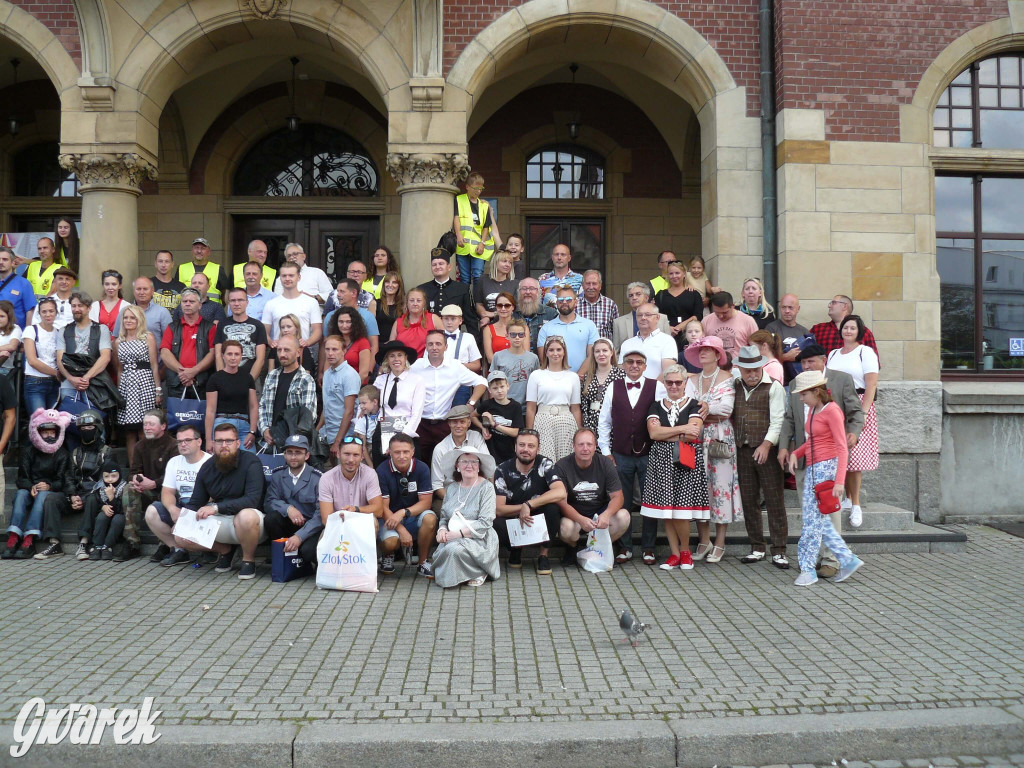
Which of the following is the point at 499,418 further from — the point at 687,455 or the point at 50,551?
the point at 50,551

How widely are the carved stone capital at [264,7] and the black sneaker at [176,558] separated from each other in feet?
22.5

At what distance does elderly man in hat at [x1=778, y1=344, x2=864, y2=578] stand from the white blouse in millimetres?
1941

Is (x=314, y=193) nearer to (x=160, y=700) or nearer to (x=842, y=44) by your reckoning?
(x=842, y=44)

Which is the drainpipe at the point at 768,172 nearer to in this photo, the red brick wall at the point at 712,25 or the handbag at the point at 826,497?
the red brick wall at the point at 712,25

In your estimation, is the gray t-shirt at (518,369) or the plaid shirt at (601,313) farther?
the plaid shirt at (601,313)

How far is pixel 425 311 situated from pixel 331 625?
4118mm

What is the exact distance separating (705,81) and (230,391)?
697 centimetres

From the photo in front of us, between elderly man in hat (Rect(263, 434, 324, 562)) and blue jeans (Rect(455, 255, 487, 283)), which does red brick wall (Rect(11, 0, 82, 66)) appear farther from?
elderly man in hat (Rect(263, 434, 324, 562))

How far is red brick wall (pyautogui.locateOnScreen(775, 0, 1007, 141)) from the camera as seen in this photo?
416 inches

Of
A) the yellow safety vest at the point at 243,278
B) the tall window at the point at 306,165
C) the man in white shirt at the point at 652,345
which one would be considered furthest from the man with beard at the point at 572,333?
the tall window at the point at 306,165

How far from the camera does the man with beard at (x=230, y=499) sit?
7.50 meters

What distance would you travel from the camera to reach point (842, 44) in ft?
34.8

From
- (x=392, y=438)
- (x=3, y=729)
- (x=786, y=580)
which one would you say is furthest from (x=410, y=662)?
(x=786, y=580)

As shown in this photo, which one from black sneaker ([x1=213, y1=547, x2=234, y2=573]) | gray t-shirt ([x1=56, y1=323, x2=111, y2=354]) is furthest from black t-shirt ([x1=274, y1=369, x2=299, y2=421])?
gray t-shirt ([x1=56, y1=323, x2=111, y2=354])
